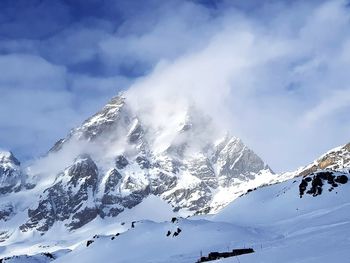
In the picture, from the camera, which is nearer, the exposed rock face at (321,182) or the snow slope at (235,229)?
the snow slope at (235,229)

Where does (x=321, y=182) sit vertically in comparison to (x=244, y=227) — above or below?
above

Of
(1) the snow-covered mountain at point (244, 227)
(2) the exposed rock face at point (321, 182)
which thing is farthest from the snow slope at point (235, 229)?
(2) the exposed rock face at point (321, 182)

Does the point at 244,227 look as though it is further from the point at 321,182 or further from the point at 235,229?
the point at 321,182

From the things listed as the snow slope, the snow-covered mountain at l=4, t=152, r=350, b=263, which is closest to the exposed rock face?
the snow-covered mountain at l=4, t=152, r=350, b=263

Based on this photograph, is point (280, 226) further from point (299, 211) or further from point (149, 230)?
point (149, 230)

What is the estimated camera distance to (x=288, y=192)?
109 metres

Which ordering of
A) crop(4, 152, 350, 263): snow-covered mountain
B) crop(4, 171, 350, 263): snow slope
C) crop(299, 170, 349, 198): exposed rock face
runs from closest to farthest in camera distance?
crop(4, 171, 350, 263): snow slope
crop(4, 152, 350, 263): snow-covered mountain
crop(299, 170, 349, 198): exposed rock face

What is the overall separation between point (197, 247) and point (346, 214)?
1820cm

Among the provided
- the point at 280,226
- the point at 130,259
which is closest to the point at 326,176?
the point at 280,226

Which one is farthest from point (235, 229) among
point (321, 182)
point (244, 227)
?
point (321, 182)

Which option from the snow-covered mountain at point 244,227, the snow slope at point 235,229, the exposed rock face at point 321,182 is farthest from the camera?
the exposed rock face at point 321,182

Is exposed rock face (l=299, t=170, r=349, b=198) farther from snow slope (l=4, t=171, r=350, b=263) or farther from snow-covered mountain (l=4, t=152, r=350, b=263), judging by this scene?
snow slope (l=4, t=171, r=350, b=263)

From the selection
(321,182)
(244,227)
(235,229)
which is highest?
(321,182)

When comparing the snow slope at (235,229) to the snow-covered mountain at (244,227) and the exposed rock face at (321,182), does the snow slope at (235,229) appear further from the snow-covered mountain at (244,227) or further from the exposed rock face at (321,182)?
the exposed rock face at (321,182)
